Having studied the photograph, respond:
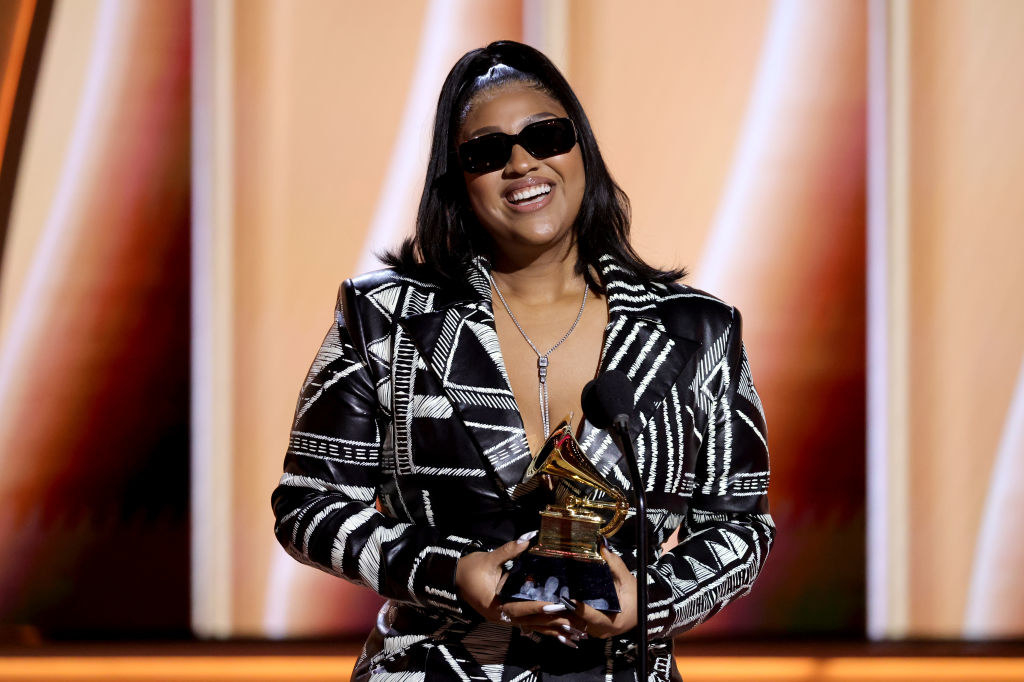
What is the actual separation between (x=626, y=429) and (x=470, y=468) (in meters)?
0.37

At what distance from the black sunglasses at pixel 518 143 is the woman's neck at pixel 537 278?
17 centimetres

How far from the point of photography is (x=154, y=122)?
299 cm

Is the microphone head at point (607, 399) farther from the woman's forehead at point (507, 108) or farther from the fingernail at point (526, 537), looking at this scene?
the woman's forehead at point (507, 108)

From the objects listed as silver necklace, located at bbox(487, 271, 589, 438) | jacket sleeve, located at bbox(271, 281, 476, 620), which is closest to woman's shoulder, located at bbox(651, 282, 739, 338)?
silver necklace, located at bbox(487, 271, 589, 438)

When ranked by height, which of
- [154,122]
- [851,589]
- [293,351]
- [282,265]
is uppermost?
[154,122]

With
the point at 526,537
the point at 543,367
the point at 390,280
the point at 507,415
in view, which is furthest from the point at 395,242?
the point at 526,537

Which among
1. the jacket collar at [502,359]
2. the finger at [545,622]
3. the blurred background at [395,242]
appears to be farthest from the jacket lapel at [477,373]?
the blurred background at [395,242]

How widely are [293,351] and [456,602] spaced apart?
5.95 ft

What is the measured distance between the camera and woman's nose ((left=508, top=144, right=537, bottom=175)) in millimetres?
1468

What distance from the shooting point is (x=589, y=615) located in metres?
1.15

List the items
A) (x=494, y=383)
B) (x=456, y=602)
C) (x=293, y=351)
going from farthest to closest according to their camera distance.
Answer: (x=293, y=351)
(x=494, y=383)
(x=456, y=602)

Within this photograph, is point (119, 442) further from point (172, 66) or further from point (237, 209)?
point (172, 66)

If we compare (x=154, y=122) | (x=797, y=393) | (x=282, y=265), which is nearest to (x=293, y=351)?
(x=282, y=265)

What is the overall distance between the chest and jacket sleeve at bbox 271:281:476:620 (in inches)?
8.0
